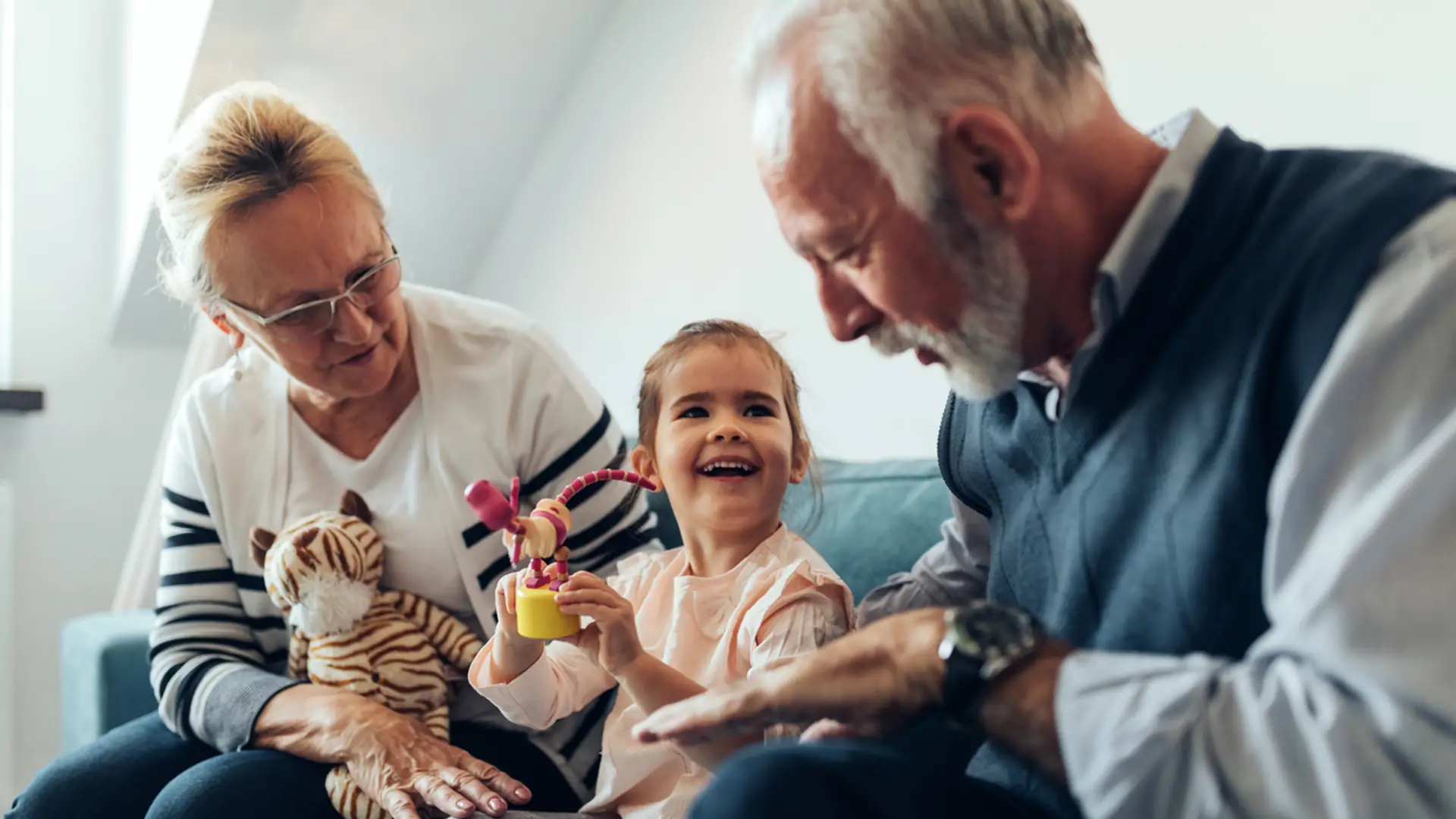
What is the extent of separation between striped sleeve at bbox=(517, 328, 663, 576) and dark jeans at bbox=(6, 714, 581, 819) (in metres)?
0.28

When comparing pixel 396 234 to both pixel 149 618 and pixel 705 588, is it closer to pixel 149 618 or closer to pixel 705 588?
pixel 149 618

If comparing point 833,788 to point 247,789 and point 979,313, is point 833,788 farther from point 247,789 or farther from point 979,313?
point 247,789

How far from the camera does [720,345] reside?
146 cm

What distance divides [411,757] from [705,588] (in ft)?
1.45

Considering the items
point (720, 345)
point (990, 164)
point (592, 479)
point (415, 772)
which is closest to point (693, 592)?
point (592, 479)

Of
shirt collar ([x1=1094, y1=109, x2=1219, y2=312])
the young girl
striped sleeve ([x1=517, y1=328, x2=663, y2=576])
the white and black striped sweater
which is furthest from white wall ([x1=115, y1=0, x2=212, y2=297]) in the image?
shirt collar ([x1=1094, y1=109, x2=1219, y2=312])

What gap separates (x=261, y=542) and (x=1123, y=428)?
1.21 metres

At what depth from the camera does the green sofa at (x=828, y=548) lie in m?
1.64

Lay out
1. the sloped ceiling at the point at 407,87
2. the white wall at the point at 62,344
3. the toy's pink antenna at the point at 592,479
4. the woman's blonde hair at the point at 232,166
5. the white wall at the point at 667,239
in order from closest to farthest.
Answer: the toy's pink antenna at the point at 592,479, the woman's blonde hair at the point at 232,166, the white wall at the point at 667,239, the sloped ceiling at the point at 407,87, the white wall at the point at 62,344

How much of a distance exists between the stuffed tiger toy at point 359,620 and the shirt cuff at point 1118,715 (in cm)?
101

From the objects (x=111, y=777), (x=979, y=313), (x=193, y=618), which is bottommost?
(x=111, y=777)

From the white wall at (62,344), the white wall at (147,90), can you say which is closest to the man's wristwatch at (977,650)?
the white wall at (147,90)

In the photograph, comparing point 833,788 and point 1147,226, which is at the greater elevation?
point 1147,226

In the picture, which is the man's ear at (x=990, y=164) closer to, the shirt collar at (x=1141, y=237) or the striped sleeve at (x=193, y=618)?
the shirt collar at (x=1141, y=237)
